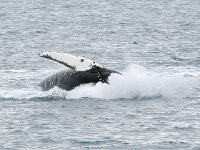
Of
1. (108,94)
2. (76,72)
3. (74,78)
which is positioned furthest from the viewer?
(108,94)

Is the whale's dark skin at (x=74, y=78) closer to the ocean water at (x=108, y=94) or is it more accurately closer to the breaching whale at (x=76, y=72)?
the breaching whale at (x=76, y=72)

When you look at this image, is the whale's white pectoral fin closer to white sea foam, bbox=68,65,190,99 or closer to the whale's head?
the whale's head

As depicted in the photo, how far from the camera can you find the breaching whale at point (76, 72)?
159 feet

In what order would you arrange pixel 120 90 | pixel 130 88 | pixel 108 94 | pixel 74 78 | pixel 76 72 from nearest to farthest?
pixel 76 72 → pixel 74 78 → pixel 108 94 → pixel 120 90 → pixel 130 88

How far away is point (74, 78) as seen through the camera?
1955 inches

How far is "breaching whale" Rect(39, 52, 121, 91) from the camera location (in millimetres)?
48438

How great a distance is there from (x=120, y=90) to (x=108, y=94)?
0.89 m

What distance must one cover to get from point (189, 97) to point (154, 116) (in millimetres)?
6852

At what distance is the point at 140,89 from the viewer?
51875mm

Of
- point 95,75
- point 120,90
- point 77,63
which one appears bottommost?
point 120,90

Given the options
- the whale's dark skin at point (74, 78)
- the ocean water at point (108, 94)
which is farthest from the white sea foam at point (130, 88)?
the whale's dark skin at point (74, 78)

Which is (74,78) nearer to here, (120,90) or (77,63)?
(77,63)

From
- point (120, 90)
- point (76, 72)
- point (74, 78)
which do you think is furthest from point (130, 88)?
point (76, 72)

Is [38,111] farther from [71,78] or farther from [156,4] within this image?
[156,4]
